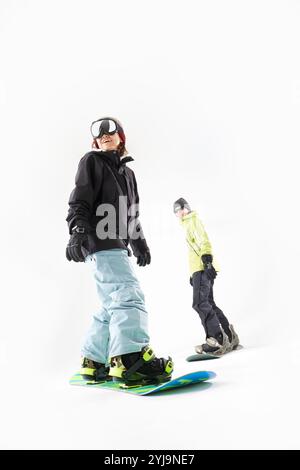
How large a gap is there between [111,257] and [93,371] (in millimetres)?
717

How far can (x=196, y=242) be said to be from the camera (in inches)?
176

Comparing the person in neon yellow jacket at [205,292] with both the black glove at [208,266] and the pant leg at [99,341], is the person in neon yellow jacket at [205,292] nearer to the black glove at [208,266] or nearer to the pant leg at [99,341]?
the black glove at [208,266]

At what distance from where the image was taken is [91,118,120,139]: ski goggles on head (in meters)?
3.00

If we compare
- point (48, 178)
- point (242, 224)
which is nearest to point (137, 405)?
point (48, 178)

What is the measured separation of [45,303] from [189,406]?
9.81 ft

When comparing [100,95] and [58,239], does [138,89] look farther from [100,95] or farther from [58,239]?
[58,239]

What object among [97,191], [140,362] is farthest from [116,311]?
[97,191]

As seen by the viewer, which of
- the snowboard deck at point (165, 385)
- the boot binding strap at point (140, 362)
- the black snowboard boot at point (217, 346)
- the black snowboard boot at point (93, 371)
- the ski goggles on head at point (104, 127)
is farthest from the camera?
the black snowboard boot at point (217, 346)

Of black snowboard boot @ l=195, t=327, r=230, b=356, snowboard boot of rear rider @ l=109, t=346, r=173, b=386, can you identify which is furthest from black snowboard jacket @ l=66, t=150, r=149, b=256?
black snowboard boot @ l=195, t=327, r=230, b=356

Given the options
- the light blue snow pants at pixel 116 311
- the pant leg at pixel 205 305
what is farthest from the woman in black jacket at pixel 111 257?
the pant leg at pixel 205 305

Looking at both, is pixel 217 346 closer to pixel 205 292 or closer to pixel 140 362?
pixel 205 292

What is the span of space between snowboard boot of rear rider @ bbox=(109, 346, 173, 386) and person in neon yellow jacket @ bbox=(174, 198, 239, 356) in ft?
5.53

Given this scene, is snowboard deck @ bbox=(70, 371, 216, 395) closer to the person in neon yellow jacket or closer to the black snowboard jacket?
the black snowboard jacket

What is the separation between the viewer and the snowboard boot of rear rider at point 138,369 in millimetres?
2525
